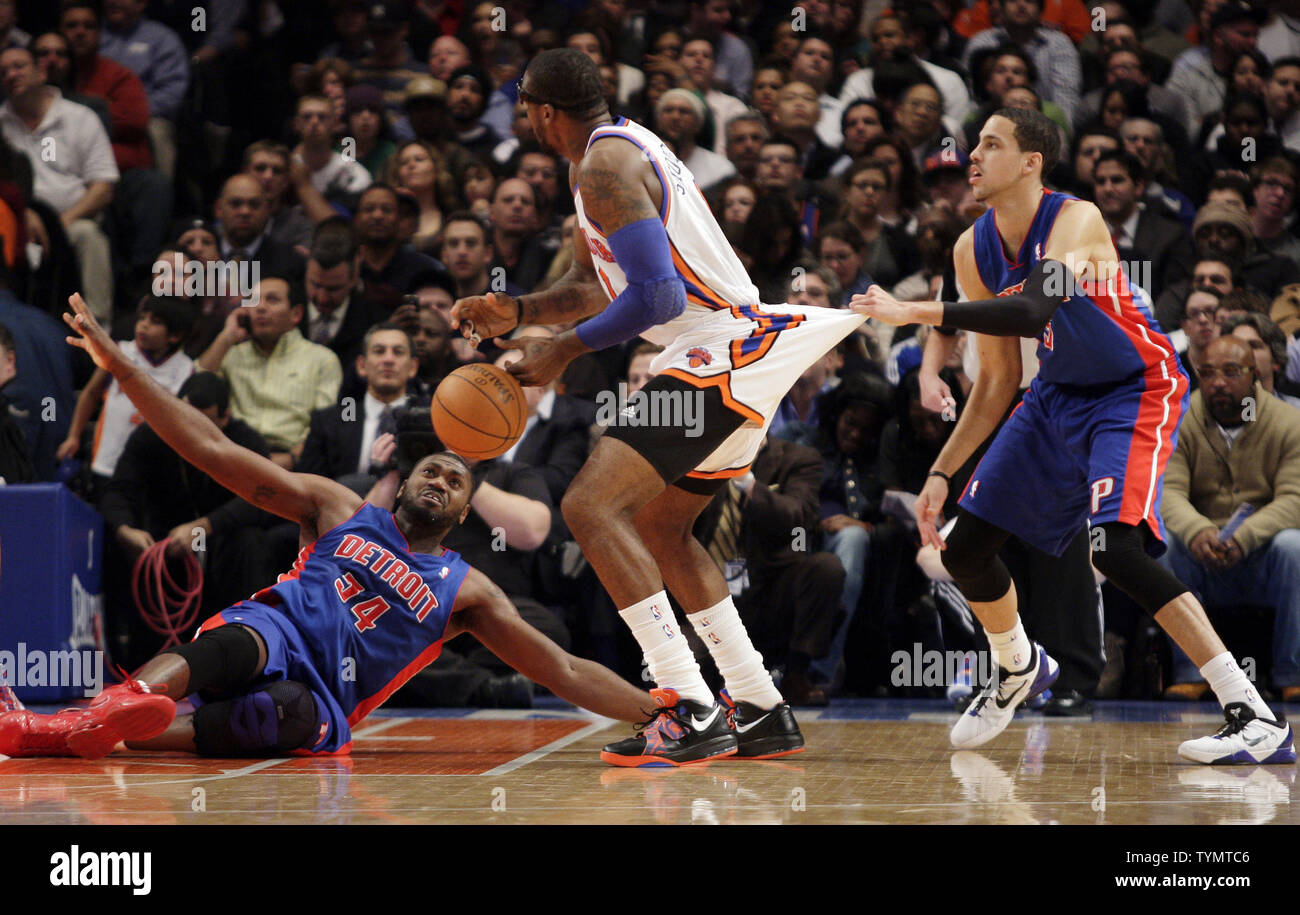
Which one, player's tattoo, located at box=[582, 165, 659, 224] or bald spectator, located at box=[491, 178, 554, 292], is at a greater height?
bald spectator, located at box=[491, 178, 554, 292]

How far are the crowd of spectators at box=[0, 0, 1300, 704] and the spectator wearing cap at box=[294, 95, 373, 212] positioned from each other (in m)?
0.02

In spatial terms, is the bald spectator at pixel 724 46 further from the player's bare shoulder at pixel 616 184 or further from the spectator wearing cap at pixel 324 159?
the player's bare shoulder at pixel 616 184

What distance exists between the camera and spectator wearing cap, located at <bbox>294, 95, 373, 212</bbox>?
903cm

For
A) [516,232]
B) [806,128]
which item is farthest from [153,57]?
[806,128]

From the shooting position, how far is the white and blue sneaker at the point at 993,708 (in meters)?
4.84

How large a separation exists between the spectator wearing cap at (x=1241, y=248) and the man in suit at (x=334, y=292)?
4.47m

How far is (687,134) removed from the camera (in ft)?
29.0

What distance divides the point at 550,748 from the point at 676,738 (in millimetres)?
696

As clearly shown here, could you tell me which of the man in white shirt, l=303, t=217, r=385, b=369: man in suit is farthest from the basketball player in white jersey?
the man in white shirt

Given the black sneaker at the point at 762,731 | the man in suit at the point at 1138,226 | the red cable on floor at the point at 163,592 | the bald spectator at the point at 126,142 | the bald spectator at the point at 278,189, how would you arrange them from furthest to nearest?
the bald spectator at the point at 126,142 < the bald spectator at the point at 278,189 < the man in suit at the point at 1138,226 < the red cable on floor at the point at 163,592 < the black sneaker at the point at 762,731

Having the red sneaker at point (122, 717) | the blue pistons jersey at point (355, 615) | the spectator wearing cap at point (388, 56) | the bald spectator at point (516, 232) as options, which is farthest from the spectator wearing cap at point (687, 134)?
the red sneaker at point (122, 717)

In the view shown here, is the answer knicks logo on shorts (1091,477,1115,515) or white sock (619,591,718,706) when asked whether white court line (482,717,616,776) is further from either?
knicks logo on shorts (1091,477,1115,515)

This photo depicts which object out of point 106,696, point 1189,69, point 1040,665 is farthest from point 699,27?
point 106,696

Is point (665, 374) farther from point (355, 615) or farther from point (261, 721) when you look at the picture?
point (261, 721)
